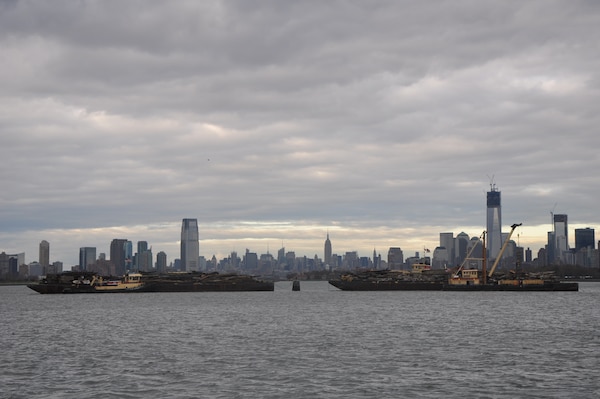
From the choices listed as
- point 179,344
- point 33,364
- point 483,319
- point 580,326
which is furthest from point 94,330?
point 580,326

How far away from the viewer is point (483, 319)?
372 ft

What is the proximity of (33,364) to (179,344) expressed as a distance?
18.3 metres

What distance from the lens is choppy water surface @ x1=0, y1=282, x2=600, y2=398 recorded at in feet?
161

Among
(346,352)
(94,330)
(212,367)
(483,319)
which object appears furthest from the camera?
(483,319)

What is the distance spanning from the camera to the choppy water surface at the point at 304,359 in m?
49.2

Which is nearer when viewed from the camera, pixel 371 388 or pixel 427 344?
pixel 371 388

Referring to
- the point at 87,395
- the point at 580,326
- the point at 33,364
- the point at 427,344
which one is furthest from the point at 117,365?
the point at 580,326

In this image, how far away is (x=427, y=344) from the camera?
249ft

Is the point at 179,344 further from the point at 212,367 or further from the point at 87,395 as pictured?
the point at 87,395

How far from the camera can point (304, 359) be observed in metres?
64.6

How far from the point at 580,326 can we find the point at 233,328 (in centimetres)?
4850

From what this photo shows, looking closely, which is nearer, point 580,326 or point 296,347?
point 296,347

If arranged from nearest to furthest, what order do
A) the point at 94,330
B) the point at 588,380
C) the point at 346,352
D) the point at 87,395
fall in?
the point at 87,395 < the point at 588,380 < the point at 346,352 < the point at 94,330

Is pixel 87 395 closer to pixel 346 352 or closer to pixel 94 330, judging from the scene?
pixel 346 352
